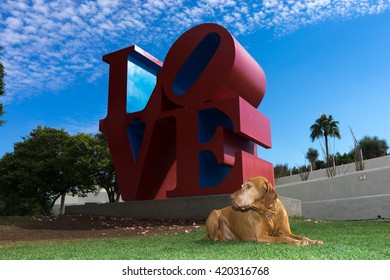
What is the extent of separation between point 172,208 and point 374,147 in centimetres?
4385

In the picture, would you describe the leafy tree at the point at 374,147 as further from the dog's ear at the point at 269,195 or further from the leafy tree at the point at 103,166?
the dog's ear at the point at 269,195

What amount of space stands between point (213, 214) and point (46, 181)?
89.1 feet

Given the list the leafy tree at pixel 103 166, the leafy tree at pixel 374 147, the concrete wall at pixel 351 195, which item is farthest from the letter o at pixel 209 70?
the leafy tree at pixel 374 147

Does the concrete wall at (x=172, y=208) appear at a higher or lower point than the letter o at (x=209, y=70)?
lower

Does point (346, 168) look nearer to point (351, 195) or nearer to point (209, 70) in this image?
point (351, 195)

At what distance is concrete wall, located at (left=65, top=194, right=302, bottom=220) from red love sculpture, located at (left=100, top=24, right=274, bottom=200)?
40 cm

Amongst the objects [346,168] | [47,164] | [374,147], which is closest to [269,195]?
[47,164]

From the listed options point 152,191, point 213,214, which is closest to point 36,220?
point 152,191

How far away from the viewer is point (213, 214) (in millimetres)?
5746

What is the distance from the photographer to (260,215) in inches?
201

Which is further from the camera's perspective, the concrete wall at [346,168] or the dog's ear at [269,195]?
the concrete wall at [346,168]

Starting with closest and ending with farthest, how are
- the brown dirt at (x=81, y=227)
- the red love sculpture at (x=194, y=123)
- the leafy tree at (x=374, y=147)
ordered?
the brown dirt at (x=81, y=227) < the red love sculpture at (x=194, y=123) < the leafy tree at (x=374, y=147)

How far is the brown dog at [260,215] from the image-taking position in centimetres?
A: 489

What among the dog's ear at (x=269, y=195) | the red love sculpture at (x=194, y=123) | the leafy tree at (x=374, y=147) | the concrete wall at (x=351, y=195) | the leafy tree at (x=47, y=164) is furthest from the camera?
the leafy tree at (x=374, y=147)
